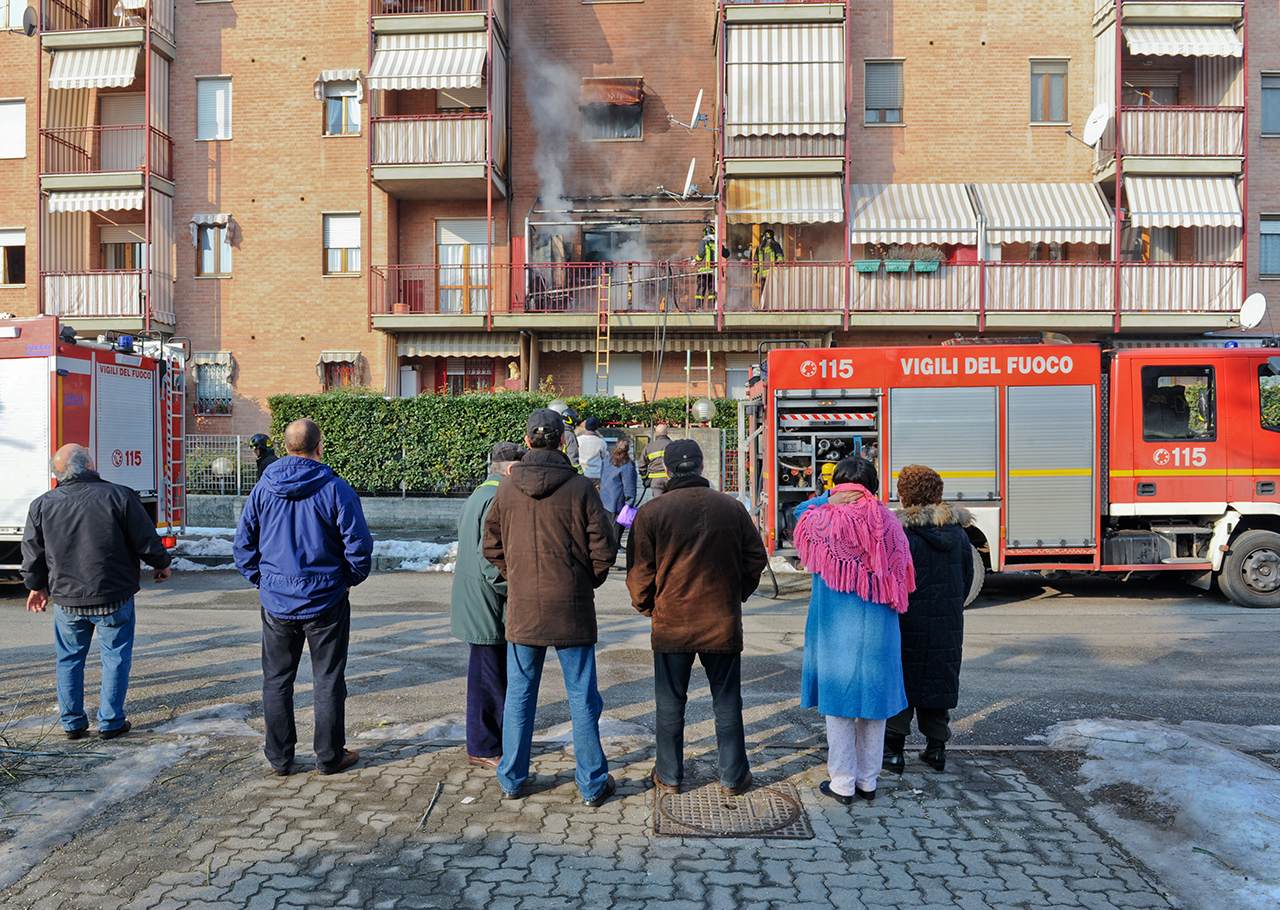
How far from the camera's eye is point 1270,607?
950cm

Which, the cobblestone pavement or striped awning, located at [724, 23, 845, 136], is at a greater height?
striped awning, located at [724, 23, 845, 136]

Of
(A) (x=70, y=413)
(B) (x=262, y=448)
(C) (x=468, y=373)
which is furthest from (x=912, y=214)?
(A) (x=70, y=413)

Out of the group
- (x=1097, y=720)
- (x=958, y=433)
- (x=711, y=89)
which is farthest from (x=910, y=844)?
(x=711, y=89)

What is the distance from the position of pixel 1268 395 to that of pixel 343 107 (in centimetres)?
1879

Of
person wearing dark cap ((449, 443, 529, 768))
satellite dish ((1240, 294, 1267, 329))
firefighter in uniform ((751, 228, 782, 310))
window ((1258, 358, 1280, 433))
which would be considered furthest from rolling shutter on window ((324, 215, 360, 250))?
window ((1258, 358, 1280, 433))

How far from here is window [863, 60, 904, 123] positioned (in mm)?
19891

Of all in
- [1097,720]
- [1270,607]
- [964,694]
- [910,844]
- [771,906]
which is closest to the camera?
[771,906]

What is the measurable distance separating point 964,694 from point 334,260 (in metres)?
18.2

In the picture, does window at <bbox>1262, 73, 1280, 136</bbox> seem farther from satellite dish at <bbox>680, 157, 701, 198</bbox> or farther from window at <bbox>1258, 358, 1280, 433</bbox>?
window at <bbox>1258, 358, 1280, 433</bbox>

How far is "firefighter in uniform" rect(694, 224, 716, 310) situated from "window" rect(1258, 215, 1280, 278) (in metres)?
12.1

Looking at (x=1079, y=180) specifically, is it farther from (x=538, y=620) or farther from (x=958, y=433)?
(x=538, y=620)

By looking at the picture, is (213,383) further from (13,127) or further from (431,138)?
(13,127)

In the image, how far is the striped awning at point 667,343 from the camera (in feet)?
64.5

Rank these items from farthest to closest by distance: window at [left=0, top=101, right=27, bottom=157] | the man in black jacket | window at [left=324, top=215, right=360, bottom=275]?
window at [left=0, top=101, right=27, bottom=157], window at [left=324, top=215, right=360, bottom=275], the man in black jacket
